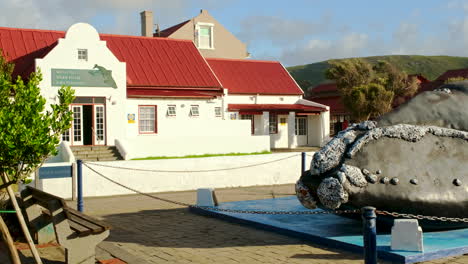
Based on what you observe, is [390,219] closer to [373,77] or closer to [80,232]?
[80,232]

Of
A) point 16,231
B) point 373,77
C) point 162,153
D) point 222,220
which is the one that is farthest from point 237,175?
point 373,77

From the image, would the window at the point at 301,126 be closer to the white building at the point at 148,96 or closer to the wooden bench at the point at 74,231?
the white building at the point at 148,96

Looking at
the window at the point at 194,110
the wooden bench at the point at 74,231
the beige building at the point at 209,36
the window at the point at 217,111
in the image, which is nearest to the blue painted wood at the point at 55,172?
the wooden bench at the point at 74,231

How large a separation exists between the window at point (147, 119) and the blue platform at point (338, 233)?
12618mm

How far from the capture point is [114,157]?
21844 millimetres

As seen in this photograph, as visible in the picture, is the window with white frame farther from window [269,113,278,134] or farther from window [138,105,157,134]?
window [138,105,157,134]

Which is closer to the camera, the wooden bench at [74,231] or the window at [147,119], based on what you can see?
the wooden bench at [74,231]

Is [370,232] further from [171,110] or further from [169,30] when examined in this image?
[169,30]

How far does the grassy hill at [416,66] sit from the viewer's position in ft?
495

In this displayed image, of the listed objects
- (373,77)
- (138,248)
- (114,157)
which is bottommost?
(138,248)

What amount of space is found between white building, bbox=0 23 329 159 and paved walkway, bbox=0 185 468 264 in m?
9.72

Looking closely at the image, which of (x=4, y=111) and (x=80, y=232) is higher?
(x=4, y=111)

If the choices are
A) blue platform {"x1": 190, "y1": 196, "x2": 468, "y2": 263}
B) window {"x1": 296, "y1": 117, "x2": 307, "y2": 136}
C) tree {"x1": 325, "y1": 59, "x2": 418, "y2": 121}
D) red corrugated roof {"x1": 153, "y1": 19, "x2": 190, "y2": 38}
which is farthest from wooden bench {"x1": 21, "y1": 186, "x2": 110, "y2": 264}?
red corrugated roof {"x1": 153, "y1": 19, "x2": 190, "y2": 38}

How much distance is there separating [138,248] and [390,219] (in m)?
4.30
